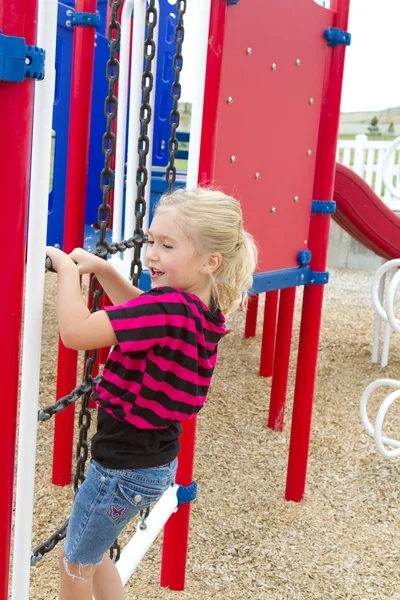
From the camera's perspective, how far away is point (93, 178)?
345cm

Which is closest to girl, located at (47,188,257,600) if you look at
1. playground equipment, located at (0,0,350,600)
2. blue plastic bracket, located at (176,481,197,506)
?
playground equipment, located at (0,0,350,600)

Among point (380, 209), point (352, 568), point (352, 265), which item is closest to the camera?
point (352, 568)

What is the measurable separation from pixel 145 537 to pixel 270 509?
101 cm

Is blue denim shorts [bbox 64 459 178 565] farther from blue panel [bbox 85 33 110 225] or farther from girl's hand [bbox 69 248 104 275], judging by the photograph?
blue panel [bbox 85 33 110 225]

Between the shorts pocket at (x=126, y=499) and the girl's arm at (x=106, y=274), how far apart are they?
1.29 feet

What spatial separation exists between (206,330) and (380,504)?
→ 1814 millimetres

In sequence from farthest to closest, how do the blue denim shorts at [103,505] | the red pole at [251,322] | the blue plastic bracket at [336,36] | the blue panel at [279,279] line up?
1. the red pole at [251,322]
2. the blue plastic bracket at [336,36]
3. the blue panel at [279,279]
4. the blue denim shorts at [103,505]

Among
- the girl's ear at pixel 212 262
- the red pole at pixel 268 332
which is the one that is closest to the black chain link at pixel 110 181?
the girl's ear at pixel 212 262

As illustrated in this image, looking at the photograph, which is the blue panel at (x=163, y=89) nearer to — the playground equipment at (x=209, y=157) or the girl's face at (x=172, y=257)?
the playground equipment at (x=209, y=157)

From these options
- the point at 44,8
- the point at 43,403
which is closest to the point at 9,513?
the point at 44,8

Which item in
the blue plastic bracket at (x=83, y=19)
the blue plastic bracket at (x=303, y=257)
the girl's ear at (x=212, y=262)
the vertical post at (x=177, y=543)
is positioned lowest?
the vertical post at (x=177, y=543)

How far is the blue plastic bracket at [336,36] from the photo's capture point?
105 inches

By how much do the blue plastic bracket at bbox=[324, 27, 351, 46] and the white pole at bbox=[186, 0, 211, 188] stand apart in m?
0.86

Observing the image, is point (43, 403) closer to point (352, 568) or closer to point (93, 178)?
point (93, 178)
